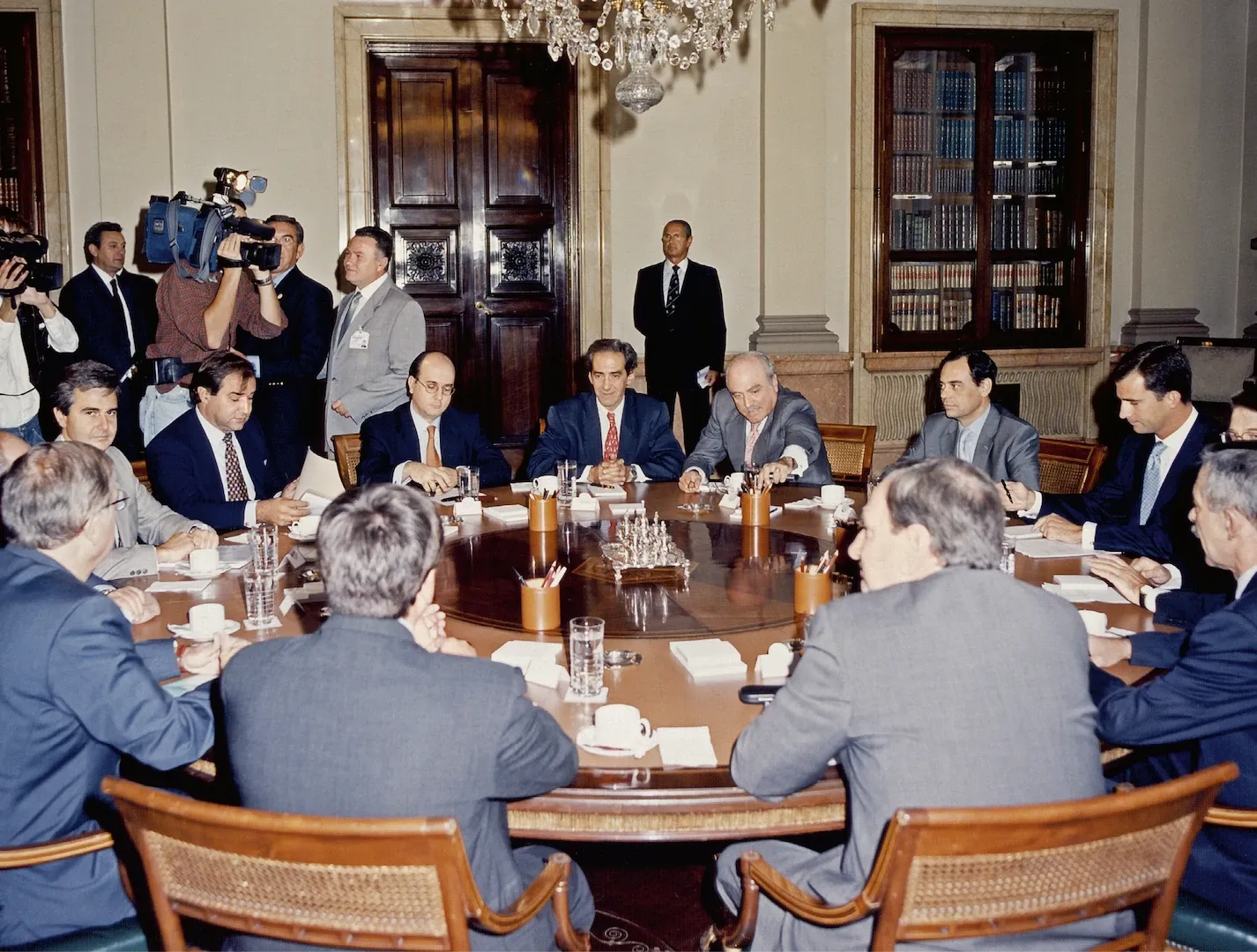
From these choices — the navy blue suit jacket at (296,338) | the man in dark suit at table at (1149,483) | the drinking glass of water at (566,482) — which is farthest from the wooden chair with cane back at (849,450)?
the navy blue suit jacket at (296,338)

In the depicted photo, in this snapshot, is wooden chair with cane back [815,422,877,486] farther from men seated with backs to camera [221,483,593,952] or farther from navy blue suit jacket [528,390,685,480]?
men seated with backs to camera [221,483,593,952]

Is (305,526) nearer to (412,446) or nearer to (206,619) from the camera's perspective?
(206,619)

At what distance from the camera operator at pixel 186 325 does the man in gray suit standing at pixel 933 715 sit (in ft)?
14.8

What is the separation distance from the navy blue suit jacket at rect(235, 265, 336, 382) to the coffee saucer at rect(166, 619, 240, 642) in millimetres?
3517

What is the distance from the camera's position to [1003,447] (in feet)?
14.5

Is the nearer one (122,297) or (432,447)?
(432,447)

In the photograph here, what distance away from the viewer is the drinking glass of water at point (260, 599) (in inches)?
104

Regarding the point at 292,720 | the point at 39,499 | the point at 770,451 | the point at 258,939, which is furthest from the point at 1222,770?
the point at 770,451

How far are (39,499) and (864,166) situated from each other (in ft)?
22.2

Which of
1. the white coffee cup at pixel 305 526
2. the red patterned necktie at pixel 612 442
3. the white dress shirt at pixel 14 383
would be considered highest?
the white dress shirt at pixel 14 383

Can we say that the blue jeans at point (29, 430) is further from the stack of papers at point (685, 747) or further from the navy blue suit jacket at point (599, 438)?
the stack of papers at point (685, 747)

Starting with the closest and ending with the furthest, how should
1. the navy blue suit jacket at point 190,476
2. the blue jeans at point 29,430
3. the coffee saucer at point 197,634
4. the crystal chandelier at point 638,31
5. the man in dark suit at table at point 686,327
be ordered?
1. the coffee saucer at point 197,634
2. the navy blue suit jacket at point 190,476
3. the crystal chandelier at point 638,31
4. the blue jeans at point 29,430
5. the man in dark suit at table at point 686,327

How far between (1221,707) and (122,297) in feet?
19.1

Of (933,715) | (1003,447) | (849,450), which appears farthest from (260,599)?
(849,450)
